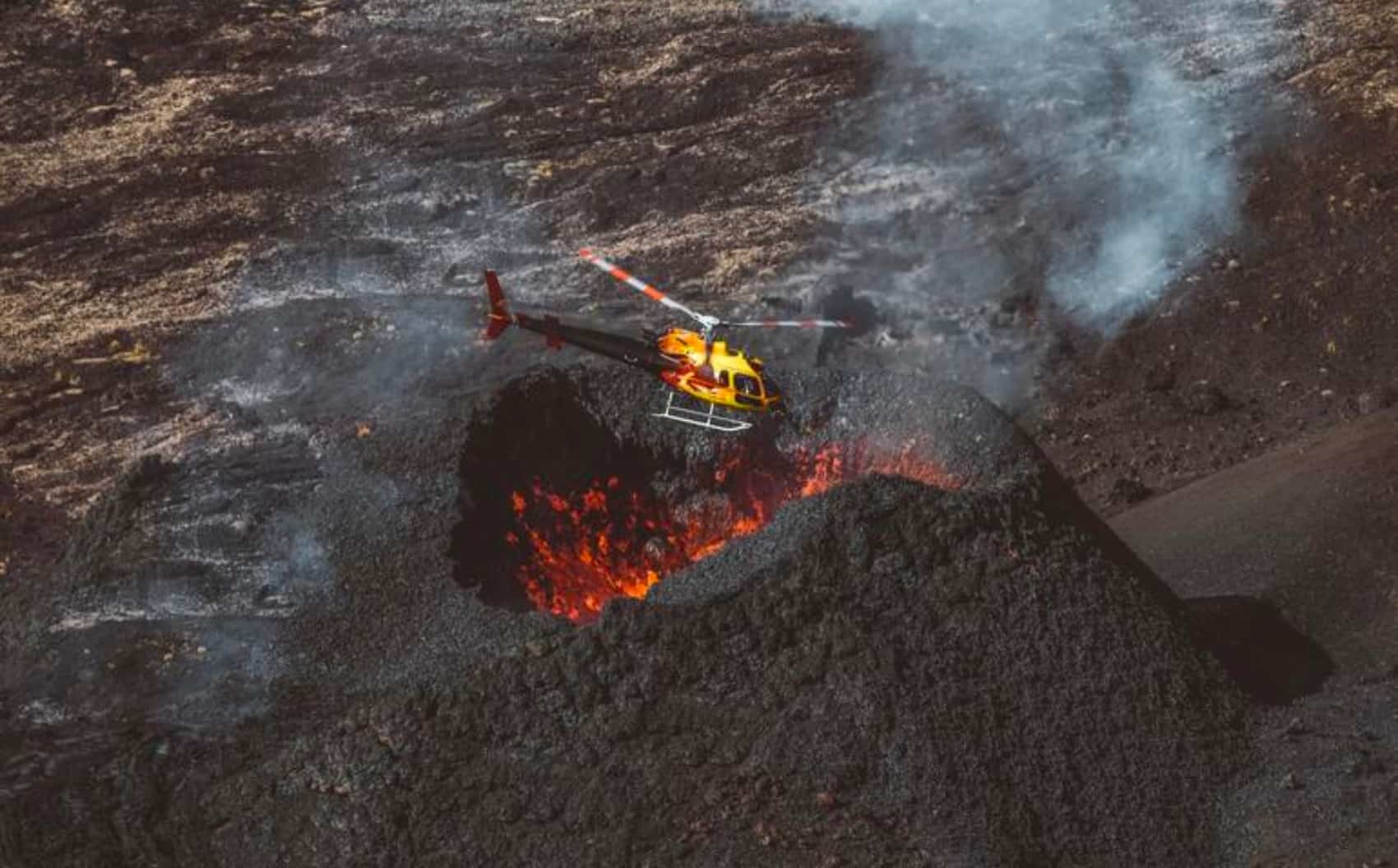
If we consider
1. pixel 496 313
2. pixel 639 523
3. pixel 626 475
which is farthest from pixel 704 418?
pixel 496 313

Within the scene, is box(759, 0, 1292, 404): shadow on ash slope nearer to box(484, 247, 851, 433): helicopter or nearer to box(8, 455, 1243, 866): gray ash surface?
box(484, 247, 851, 433): helicopter

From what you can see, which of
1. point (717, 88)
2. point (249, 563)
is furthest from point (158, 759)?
point (717, 88)

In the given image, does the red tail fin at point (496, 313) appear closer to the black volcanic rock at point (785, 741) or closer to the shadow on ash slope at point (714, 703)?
the shadow on ash slope at point (714, 703)

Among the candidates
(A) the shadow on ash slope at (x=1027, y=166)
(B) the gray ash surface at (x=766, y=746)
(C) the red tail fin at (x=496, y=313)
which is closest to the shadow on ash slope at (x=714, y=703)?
(B) the gray ash surface at (x=766, y=746)

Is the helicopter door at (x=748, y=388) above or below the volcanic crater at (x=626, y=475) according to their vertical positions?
above

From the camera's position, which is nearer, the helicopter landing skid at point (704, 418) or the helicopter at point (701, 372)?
the helicopter at point (701, 372)

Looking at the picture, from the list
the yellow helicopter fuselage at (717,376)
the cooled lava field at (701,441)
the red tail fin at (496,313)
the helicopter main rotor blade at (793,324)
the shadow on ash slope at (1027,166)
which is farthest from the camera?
the shadow on ash slope at (1027,166)

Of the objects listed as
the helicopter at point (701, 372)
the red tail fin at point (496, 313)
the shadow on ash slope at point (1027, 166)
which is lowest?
the shadow on ash slope at point (1027, 166)

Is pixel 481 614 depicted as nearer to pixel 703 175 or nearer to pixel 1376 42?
pixel 703 175
